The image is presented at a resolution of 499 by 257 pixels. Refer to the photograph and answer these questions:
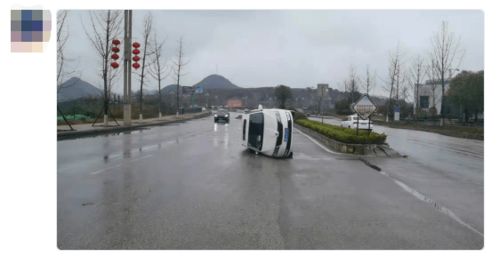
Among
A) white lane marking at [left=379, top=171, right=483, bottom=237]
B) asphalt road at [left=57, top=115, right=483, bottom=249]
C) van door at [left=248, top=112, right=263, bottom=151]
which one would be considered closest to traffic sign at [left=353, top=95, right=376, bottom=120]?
van door at [left=248, top=112, right=263, bottom=151]

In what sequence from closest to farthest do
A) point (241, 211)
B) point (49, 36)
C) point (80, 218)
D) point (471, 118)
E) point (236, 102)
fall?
1. point (49, 36)
2. point (80, 218)
3. point (241, 211)
4. point (471, 118)
5. point (236, 102)

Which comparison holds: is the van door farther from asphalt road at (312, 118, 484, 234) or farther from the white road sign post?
the white road sign post

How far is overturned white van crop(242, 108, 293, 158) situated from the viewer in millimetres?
12781

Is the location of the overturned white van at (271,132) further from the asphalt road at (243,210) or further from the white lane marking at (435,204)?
the white lane marking at (435,204)

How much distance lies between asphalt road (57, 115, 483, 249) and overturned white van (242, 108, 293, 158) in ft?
7.00

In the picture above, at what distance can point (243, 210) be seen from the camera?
6141 mm

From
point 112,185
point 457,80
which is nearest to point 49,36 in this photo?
point 112,185

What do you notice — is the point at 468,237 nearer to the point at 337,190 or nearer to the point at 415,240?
the point at 415,240

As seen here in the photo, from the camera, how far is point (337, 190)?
7.94 meters

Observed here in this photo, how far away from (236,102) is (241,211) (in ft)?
307

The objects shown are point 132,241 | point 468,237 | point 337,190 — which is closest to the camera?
point 132,241

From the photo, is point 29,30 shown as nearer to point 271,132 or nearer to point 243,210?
point 243,210

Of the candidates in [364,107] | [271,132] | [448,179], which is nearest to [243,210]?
[448,179]

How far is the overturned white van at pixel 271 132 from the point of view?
12.8 m
